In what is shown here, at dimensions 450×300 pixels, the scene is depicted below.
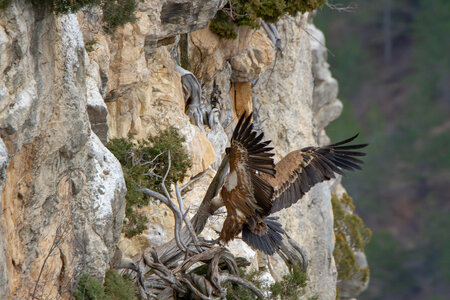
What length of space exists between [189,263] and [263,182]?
1.20 m

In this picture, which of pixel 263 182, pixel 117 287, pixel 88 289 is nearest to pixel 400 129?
pixel 263 182

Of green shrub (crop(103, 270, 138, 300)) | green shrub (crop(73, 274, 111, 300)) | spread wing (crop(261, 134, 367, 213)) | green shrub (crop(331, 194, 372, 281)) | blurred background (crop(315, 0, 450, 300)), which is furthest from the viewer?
blurred background (crop(315, 0, 450, 300))

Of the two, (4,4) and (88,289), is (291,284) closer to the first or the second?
(88,289)

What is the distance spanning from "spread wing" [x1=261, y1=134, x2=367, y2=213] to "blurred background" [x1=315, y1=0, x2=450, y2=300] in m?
32.4

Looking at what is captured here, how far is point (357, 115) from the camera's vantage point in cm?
5531

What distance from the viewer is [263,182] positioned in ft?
27.2

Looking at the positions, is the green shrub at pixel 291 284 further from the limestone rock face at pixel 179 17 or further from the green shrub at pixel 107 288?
the limestone rock face at pixel 179 17

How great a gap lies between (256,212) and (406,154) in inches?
1667

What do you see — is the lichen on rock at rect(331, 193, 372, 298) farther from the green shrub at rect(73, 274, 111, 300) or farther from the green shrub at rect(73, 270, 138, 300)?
the green shrub at rect(73, 274, 111, 300)

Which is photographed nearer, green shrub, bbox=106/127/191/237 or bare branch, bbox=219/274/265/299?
bare branch, bbox=219/274/265/299

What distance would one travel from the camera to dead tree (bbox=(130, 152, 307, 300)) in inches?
328

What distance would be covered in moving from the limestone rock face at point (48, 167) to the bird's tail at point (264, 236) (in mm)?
1856

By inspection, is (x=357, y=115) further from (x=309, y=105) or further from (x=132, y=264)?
(x=132, y=264)

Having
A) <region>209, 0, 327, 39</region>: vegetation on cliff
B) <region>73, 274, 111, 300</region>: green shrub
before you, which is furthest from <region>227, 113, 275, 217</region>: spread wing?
<region>209, 0, 327, 39</region>: vegetation on cliff
